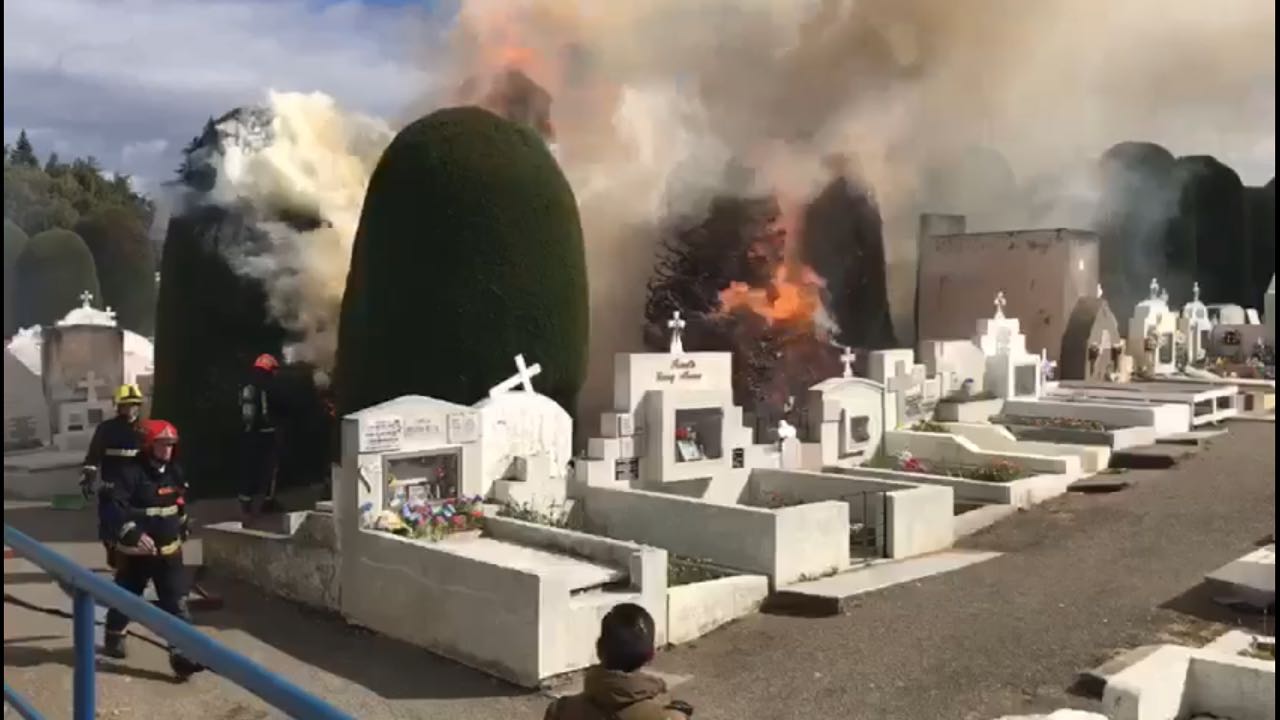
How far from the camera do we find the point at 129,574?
6664 millimetres

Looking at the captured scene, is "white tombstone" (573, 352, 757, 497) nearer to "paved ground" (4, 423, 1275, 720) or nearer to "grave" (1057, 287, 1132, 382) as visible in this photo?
"paved ground" (4, 423, 1275, 720)

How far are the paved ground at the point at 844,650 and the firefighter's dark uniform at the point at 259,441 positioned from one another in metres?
2.43

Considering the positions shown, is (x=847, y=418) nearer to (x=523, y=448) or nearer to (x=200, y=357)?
(x=523, y=448)

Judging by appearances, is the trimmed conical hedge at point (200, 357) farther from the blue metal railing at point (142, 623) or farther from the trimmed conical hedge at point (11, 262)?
the blue metal railing at point (142, 623)

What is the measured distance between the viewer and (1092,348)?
88.9ft

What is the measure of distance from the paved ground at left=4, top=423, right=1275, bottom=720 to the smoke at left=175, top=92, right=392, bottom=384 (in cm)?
550

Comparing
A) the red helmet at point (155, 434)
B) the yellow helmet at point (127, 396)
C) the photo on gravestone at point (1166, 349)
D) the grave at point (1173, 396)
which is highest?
the photo on gravestone at point (1166, 349)

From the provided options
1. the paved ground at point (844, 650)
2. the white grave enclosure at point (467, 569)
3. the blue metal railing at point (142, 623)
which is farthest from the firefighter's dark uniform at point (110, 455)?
the blue metal railing at point (142, 623)

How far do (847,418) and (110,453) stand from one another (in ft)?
34.6

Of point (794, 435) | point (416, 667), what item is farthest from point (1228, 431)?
point (416, 667)

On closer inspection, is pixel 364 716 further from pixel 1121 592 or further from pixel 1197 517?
pixel 1197 517

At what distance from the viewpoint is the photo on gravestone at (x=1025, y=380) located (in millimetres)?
20688

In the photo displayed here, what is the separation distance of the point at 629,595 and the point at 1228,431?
52.2ft

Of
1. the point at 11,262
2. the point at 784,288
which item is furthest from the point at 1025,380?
the point at 11,262
